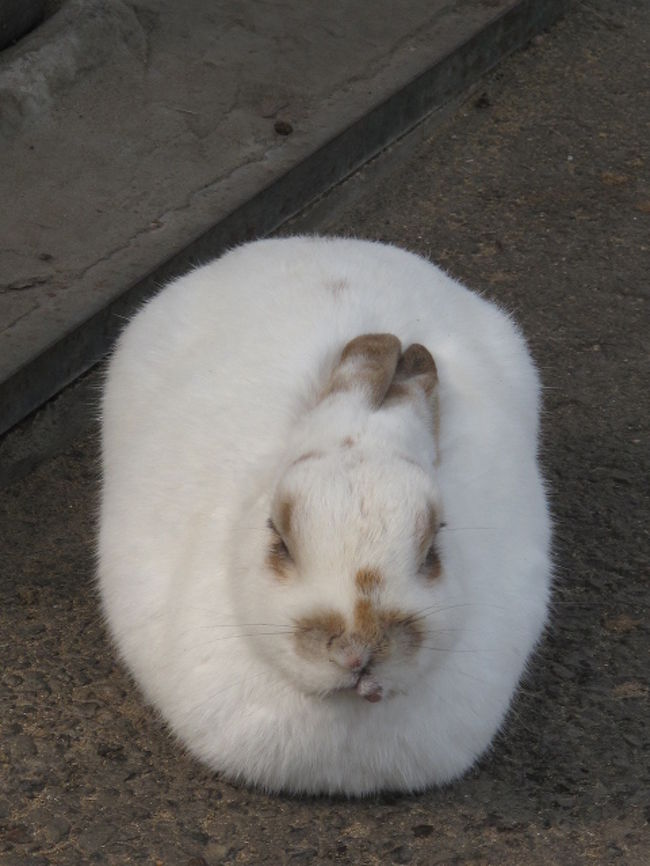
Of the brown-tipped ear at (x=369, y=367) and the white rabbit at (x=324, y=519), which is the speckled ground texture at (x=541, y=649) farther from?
the brown-tipped ear at (x=369, y=367)

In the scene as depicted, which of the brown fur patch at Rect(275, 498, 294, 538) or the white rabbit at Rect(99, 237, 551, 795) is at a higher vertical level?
the brown fur patch at Rect(275, 498, 294, 538)

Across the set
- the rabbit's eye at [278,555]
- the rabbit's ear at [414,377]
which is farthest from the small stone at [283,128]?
the rabbit's eye at [278,555]

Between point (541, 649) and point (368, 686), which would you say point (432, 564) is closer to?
point (368, 686)

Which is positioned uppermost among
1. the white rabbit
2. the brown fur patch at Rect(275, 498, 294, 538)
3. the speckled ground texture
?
the brown fur patch at Rect(275, 498, 294, 538)

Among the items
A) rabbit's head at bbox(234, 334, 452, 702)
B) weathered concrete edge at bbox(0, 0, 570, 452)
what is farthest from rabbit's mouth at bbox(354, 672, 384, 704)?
weathered concrete edge at bbox(0, 0, 570, 452)

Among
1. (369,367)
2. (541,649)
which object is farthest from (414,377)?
(541,649)

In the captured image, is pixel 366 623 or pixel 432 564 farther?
pixel 432 564

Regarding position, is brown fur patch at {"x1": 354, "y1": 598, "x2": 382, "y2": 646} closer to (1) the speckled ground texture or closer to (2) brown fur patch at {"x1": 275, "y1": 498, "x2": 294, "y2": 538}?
(2) brown fur patch at {"x1": 275, "y1": 498, "x2": 294, "y2": 538}
